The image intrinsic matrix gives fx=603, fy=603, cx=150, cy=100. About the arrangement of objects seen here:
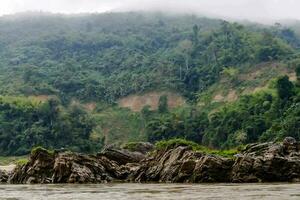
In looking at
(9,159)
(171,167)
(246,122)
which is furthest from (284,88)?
(171,167)

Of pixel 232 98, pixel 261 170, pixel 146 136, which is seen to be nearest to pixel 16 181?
pixel 261 170

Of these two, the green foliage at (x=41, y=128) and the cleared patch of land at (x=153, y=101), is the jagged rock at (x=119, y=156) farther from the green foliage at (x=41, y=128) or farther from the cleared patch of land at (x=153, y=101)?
the cleared patch of land at (x=153, y=101)

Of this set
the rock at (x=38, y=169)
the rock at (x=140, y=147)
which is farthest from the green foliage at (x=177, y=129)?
the rock at (x=38, y=169)

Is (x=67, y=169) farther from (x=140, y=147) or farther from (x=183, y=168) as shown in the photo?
(x=140, y=147)

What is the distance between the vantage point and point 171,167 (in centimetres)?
5822

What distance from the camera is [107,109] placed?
194000 mm

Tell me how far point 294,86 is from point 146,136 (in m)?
41.4

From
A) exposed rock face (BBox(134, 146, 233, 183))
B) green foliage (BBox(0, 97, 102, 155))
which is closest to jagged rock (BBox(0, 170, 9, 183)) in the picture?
exposed rock face (BBox(134, 146, 233, 183))

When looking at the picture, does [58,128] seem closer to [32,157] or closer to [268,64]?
[268,64]

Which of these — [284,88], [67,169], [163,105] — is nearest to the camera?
[67,169]

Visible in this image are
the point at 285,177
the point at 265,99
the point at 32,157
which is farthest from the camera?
the point at 265,99

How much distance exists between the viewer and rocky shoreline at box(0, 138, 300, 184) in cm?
5216

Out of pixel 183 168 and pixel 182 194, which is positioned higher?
pixel 182 194

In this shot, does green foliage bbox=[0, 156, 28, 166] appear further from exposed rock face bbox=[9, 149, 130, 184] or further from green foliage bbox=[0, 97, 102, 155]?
exposed rock face bbox=[9, 149, 130, 184]
